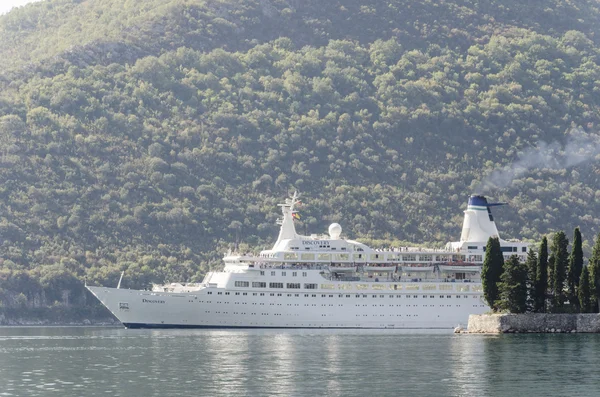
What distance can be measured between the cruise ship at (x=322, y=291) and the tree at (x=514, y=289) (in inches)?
886

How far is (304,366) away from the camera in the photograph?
8081 cm

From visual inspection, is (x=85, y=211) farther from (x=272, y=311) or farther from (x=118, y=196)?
(x=272, y=311)

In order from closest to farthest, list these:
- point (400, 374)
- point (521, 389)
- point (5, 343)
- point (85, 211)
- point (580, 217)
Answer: point (521, 389)
point (400, 374)
point (5, 343)
point (85, 211)
point (580, 217)

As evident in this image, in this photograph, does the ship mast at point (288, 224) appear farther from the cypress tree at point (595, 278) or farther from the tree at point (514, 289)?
Answer: the cypress tree at point (595, 278)

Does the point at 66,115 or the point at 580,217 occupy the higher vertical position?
the point at 66,115

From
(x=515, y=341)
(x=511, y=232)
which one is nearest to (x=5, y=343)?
(x=515, y=341)

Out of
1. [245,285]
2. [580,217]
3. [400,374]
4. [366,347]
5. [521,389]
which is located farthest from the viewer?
[580,217]

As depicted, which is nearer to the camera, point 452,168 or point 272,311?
point 272,311

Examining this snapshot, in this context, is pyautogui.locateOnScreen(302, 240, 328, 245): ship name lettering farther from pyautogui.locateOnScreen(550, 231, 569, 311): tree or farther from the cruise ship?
pyautogui.locateOnScreen(550, 231, 569, 311): tree

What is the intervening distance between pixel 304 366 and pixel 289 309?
46701mm

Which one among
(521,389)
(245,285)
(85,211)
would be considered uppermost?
(85,211)

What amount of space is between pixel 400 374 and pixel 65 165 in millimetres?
111501

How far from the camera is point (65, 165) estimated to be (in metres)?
182

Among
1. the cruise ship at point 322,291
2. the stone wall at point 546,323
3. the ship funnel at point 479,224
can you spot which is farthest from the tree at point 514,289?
the ship funnel at point 479,224
